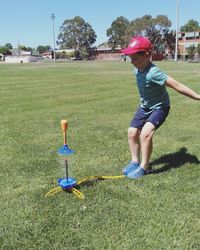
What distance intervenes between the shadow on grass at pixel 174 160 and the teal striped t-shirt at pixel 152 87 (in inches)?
32.4

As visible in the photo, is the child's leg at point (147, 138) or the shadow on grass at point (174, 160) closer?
the child's leg at point (147, 138)

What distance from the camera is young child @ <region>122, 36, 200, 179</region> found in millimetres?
4315

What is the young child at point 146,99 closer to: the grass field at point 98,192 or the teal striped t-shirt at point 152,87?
the teal striped t-shirt at point 152,87

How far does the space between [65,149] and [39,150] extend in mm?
2143

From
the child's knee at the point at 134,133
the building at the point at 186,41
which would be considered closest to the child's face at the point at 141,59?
the child's knee at the point at 134,133

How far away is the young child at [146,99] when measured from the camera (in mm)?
4315

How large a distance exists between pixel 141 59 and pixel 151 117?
70 cm

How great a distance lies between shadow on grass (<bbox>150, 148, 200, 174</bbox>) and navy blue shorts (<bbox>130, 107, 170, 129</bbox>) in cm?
62


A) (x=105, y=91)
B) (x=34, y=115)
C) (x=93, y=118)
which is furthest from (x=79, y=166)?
(x=105, y=91)

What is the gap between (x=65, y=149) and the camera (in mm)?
3797

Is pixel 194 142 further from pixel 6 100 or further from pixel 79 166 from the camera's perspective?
pixel 6 100

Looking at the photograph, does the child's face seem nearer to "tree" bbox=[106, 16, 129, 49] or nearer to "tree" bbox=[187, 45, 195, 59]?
"tree" bbox=[187, 45, 195, 59]

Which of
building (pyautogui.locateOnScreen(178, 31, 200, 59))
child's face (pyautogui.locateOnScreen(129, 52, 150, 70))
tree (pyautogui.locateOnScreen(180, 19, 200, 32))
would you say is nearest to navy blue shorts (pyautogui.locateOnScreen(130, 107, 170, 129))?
child's face (pyautogui.locateOnScreen(129, 52, 150, 70))

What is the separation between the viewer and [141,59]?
4.34 m
